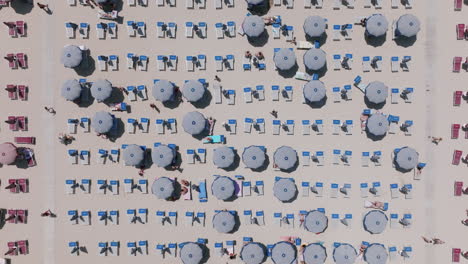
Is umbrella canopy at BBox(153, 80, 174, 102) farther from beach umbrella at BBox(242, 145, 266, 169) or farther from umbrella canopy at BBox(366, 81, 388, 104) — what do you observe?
umbrella canopy at BBox(366, 81, 388, 104)

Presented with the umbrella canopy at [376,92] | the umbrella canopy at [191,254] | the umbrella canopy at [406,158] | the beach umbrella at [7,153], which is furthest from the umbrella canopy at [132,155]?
the umbrella canopy at [406,158]

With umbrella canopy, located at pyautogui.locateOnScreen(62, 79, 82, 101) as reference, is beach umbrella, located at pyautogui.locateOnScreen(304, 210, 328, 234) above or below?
below

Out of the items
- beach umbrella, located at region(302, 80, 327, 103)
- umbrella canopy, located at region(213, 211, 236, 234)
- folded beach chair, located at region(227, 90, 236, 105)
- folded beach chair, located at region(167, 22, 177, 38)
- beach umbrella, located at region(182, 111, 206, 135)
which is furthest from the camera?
folded beach chair, located at region(227, 90, 236, 105)

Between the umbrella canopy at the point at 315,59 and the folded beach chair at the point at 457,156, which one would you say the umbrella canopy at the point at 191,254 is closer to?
the umbrella canopy at the point at 315,59

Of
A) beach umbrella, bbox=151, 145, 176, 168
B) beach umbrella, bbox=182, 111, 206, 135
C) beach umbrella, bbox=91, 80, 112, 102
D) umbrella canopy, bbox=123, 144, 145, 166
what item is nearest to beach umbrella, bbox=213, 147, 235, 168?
beach umbrella, bbox=182, 111, 206, 135

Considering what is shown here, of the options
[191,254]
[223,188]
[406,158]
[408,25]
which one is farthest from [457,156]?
[191,254]

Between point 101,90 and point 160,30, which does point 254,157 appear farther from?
point 101,90

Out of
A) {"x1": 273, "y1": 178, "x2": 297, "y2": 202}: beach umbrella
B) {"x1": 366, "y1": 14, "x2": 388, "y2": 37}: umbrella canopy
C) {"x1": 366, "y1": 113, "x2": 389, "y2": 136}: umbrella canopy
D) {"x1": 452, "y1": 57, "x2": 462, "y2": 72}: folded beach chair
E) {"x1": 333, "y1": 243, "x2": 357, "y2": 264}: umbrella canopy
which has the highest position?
{"x1": 366, "y1": 14, "x2": 388, "y2": 37}: umbrella canopy
